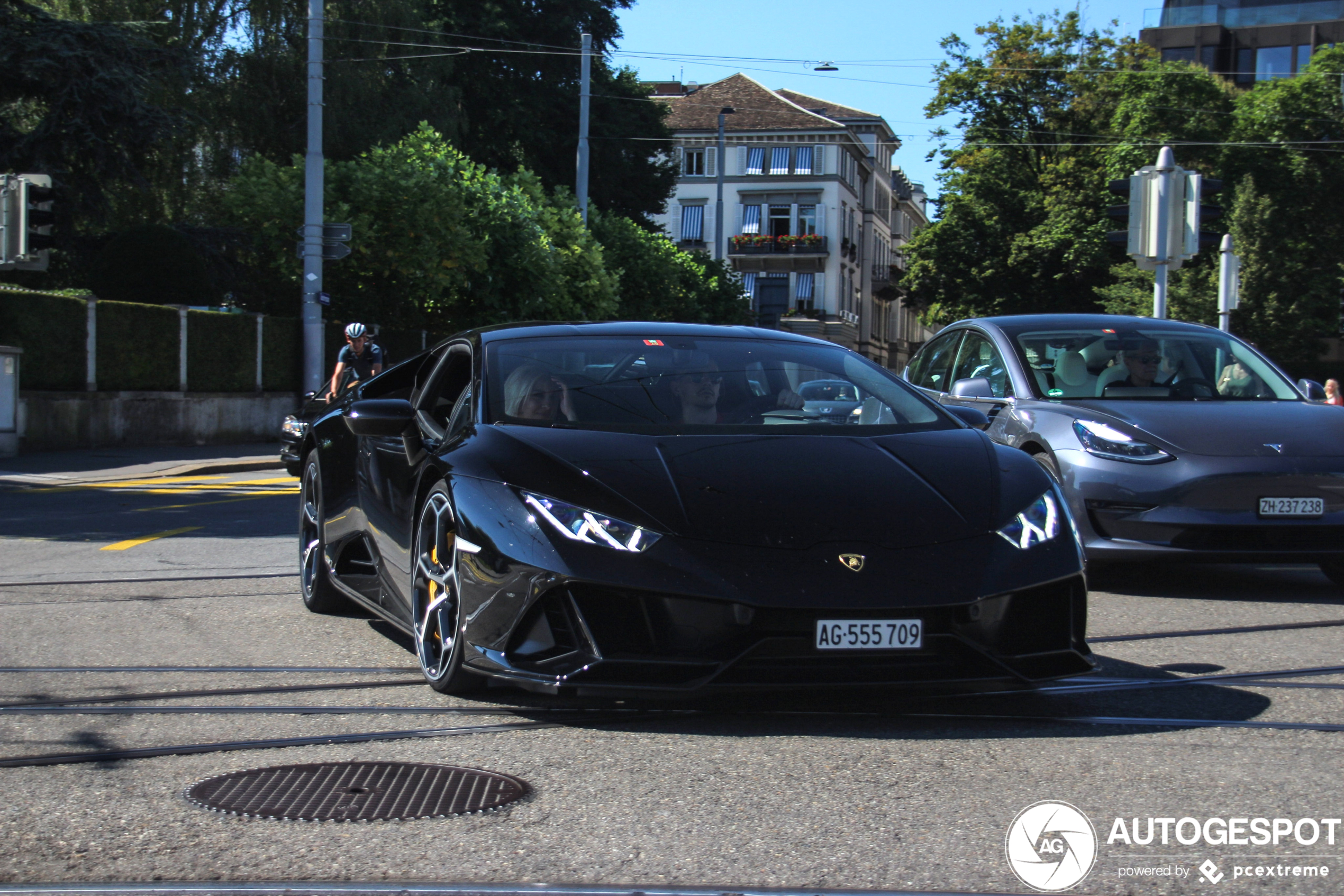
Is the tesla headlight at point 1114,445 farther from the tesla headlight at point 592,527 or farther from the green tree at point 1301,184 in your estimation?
the green tree at point 1301,184

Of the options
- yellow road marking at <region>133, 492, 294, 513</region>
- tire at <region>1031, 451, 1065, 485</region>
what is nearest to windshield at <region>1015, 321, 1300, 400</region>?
tire at <region>1031, 451, 1065, 485</region>

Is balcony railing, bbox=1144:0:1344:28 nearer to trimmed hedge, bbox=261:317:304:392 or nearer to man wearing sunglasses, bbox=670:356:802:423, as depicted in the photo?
trimmed hedge, bbox=261:317:304:392

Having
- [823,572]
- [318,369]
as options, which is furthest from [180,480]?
[823,572]

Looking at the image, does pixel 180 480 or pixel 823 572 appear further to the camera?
pixel 180 480

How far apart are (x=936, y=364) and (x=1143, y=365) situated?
77.0 inches

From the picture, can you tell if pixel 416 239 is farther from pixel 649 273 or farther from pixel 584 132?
pixel 649 273

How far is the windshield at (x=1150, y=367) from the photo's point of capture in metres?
8.80

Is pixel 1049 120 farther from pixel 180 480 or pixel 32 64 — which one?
pixel 180 480

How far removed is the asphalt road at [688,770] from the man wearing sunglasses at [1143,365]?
89.4 inches

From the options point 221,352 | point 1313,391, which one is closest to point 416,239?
→ point 221,352

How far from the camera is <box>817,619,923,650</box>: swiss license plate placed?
4.36 meters

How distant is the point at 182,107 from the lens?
30.6 meters

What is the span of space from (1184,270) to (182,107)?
105 feet

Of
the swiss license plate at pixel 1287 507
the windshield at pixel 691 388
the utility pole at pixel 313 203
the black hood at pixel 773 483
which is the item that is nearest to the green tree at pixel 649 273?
the utility pole at pixel 313 203
